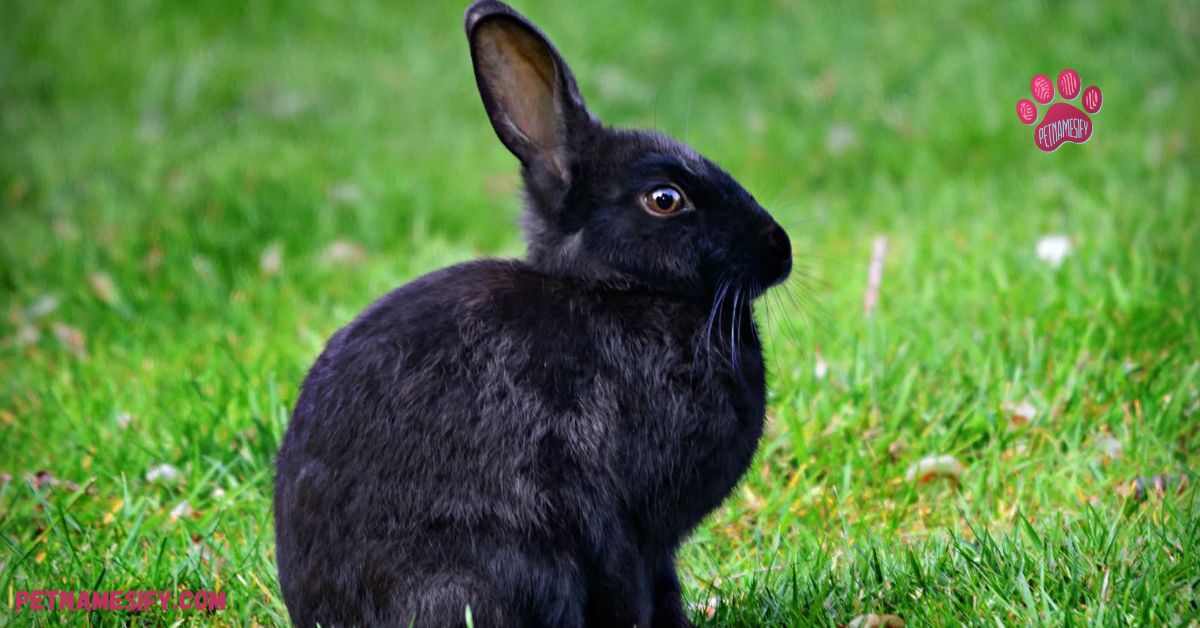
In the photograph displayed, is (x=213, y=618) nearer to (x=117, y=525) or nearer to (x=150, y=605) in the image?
(x=150, y=605)

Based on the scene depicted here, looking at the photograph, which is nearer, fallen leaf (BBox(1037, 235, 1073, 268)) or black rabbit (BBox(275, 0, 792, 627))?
black rabbit (BBox(275, 0, 792, 627))

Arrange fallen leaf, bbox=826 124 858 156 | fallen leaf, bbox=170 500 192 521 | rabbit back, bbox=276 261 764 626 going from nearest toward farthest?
rabbit back, bbox=276 261 764 626
fallen leaf, bbox=170 500 192 521
fallen leaf, bbox=826 124 858 156

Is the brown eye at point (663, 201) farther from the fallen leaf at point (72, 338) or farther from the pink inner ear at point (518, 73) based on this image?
the fallen leaf at point (72, 338)

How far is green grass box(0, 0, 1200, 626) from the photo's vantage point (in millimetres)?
3504

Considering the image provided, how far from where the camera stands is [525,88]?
10.3 ft

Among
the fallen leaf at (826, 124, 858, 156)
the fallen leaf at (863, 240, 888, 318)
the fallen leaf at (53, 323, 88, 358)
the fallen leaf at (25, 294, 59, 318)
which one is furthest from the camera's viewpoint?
the fallen leaf at (826, 124, 858, 156)

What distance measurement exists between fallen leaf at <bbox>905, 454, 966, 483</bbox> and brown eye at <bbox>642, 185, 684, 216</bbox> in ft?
4.37

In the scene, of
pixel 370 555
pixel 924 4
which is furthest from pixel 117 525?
pixel 924 4

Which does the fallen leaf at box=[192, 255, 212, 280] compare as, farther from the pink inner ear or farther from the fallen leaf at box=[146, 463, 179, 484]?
the pink inner ear

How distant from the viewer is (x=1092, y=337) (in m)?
4.56

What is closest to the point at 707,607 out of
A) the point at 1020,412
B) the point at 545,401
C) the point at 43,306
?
the point at 545,401

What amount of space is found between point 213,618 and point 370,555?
2.45 feet

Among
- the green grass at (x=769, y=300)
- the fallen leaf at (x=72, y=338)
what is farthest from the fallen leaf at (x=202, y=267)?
the fallen leaf at (x=72, y=338)

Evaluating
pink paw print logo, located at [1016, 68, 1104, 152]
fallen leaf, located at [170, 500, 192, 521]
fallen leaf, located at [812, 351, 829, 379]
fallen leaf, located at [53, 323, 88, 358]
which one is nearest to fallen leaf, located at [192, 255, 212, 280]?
fallen leaf, located at [53, 323, 88, 358]
